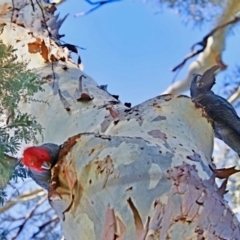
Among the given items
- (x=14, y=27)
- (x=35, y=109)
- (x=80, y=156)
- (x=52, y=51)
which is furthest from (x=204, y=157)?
(x=14, y=27)

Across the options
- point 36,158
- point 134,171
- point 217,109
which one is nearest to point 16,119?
point 36,158

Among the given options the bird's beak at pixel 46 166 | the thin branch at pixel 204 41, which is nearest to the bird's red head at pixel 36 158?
the bird's beak at pixel 46 166

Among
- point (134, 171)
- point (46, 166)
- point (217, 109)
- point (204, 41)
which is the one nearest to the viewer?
point (134, 171)

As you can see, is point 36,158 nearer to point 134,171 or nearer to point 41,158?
point 41,158

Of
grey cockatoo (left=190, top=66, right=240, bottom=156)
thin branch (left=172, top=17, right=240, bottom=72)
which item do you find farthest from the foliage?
thin branch (left=172, top=17, right=240, bottom=72)

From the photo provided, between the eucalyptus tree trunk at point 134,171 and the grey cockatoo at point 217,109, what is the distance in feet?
0.28

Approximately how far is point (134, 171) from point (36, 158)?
169 millimetres

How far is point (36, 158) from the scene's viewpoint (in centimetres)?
78

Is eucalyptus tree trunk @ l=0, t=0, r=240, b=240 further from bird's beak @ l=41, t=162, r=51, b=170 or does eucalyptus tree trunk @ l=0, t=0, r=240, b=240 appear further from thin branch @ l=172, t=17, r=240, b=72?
thin branch @ l=172, t=17, r=240, b=72

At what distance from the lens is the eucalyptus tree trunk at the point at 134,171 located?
638 mm

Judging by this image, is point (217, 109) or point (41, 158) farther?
point (217, 109)

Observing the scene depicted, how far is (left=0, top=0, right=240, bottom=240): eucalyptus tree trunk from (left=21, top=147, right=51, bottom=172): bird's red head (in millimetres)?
26

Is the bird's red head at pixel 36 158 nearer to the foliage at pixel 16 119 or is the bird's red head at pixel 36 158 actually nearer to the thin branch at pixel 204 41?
the foliage at pixel 16 119

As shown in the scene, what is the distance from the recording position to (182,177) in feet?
2.24
